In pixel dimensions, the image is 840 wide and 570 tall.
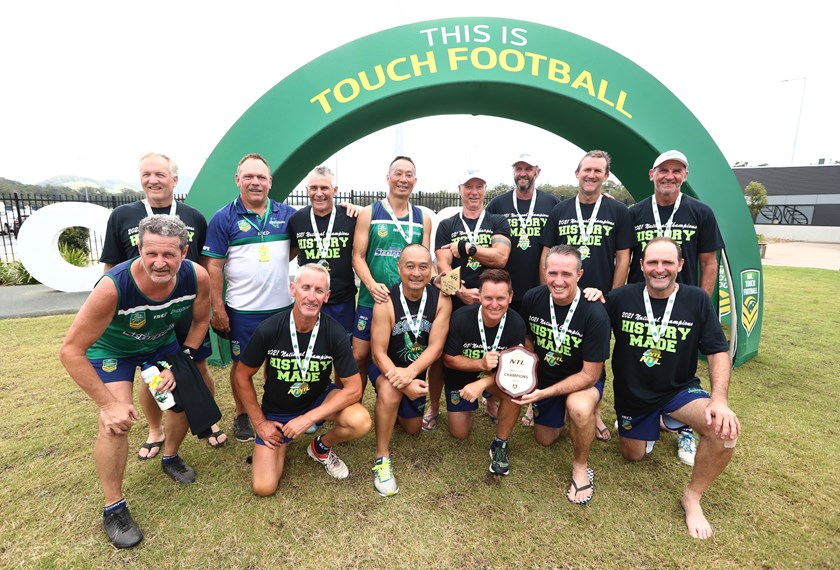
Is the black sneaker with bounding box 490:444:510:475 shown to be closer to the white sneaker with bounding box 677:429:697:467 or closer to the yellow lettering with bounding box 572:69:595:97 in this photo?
the white sneaker with bounding box 677:429:697:467

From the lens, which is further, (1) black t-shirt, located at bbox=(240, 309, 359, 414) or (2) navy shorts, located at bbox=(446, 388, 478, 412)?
(2) navy shorts, located at bbox=(446, 388, 478, 412)

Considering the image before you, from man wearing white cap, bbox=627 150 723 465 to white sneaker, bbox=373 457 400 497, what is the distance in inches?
92.6

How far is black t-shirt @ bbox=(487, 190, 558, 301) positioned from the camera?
375 centimetres

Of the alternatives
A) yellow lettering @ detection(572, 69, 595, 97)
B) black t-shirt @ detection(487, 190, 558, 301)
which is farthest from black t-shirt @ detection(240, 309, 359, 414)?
yellow lettering @ detection(572, 69, 595, 97)

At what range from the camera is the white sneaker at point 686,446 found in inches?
127

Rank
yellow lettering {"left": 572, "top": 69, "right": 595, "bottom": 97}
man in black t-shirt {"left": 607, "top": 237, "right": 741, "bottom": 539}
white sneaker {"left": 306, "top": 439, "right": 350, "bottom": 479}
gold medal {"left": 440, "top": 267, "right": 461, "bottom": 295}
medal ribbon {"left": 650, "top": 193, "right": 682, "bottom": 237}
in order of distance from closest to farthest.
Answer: man in black t-shirt {"left": 607, "top": 237, "right": 741, "bottom": 539}
white sneaker {"left": 306, "top": 439, "right": 350, "bottom": 479}
gold medal {"left": 440, "top": 267, "right": 461, "bottom": 295}
medal ribbon {"left": 650, "top": 193, "right": 682, "bottom": 237}
yellow lettering {"left": 572, "top": 69, "right": 595, "bottom": 97}

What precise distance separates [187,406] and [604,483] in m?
2.88

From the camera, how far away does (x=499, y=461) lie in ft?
9.93

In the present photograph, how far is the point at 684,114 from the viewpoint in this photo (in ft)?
14.7

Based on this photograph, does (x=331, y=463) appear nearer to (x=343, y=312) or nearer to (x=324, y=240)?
(x=343, y=312)

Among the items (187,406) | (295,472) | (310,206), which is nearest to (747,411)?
(295,472)

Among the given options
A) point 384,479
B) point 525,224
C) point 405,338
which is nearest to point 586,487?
point 384,479

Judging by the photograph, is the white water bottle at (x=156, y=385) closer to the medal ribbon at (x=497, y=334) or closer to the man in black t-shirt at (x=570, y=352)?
the medal ribbon at (x=497, y=334)

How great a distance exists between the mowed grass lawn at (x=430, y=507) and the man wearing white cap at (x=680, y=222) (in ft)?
2.42
